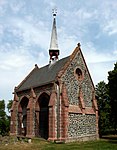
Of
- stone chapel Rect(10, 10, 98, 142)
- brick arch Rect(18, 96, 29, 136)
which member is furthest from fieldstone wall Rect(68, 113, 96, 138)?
brick arch Rect(18, 96, 29, 136)

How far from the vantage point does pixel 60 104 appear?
109ft

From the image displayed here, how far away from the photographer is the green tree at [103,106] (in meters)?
57.1

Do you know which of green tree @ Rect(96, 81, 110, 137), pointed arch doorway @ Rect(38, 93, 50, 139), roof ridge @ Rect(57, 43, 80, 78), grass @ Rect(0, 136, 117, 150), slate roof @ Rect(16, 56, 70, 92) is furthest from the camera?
green tree @ Rect(96, 81, 110, 137)

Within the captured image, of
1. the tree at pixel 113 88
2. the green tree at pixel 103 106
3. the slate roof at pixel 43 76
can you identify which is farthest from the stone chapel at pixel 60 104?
the green tree at pixel 103 106

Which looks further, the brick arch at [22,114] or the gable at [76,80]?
the brick arch at [22,114]

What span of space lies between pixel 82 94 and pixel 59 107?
512cm

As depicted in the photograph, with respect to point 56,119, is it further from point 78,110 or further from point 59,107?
point 78,110

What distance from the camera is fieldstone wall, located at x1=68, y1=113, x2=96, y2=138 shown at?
3338 cm

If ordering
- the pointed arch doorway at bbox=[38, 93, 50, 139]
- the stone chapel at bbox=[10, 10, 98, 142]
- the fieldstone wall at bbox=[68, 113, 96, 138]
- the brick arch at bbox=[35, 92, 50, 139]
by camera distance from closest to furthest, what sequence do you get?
the stone chapel at bbox=[10, 10, 98, 142] → the fieldstone wall at bbox=[68, 113, 96, 138] → the brick arch at bbox=[35, 92, 50, 139] → the pointed arch doorway at bbox=[38, 93, 50, 139]

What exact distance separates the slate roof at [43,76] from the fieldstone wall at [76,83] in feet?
5.29

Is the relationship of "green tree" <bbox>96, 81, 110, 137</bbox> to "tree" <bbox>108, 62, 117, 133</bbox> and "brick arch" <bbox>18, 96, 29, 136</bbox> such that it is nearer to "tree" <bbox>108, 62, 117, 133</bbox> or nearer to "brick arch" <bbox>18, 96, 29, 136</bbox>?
"tree" <bbox>108, 62, 117, 133</bbox>

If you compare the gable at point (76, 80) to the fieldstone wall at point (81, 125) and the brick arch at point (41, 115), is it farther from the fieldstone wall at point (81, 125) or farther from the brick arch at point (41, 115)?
the brick arch at point (41, 115)

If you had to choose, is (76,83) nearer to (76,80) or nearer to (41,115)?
(76,80)

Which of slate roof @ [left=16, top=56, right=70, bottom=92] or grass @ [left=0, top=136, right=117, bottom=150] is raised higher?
slate roof @ [left=16, top=56, right=70, bottom=92]
